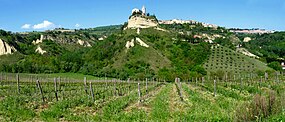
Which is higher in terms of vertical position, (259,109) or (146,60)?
(146,60)

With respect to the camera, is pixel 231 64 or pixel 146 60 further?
pixel 231 64

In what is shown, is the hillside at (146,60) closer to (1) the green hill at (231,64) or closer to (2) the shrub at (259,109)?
(1) the green hill at (231,64)

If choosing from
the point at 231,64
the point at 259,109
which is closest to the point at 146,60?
the point at 231,64

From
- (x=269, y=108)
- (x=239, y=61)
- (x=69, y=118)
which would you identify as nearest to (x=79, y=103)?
(x=69, y=118)

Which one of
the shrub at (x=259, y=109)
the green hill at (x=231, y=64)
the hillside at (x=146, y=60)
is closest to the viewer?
the shrub at (x=259, y=109)

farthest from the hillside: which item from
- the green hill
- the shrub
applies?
the shrub

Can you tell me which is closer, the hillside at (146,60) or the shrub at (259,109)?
the shrub at (259,109)

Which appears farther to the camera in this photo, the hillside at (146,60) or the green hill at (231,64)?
the hillside at (146,60)

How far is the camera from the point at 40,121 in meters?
15.8

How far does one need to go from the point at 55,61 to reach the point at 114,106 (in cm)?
15436

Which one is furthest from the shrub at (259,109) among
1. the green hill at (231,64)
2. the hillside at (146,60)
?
the green hill at (231,64)

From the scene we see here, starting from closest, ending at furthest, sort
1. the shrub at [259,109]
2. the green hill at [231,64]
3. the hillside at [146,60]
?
1. the shrub at [259,109]
2. the green hill at [231,64]
3. the hillside at [146,60]

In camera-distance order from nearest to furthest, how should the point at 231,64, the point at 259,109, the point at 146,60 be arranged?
the point at 259,109
the point at 146,60
the point at 231,64

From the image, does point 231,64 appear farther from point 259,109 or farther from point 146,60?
point 259,109
